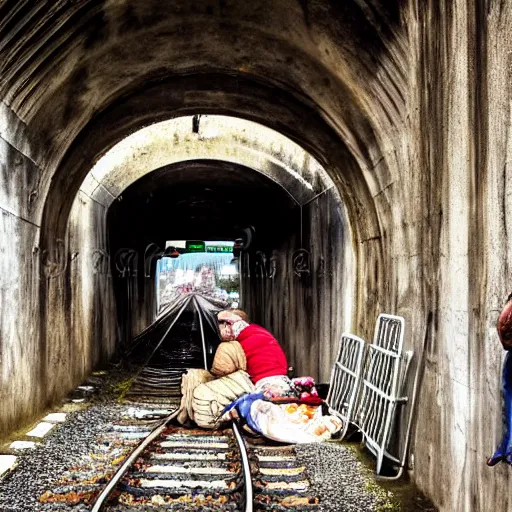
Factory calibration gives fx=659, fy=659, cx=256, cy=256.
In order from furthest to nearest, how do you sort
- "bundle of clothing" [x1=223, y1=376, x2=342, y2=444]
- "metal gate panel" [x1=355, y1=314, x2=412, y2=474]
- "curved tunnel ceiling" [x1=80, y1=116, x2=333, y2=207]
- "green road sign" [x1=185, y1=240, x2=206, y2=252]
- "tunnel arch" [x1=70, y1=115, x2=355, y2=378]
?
"green road sign" [x1=185, y1=240, x2=206, y2=252] → "curved tunnel ceiling" [x1=80, y1=116, x2=333, y2=207] → "tunnel arch" [x1=70, y1=115, x2=355, y2=378] → "bundle of clothing" [x1=223, y1=376, x2=342, y2=444] → "metal gate panel" [x1=355, y1=314, x2=412, y2=474]

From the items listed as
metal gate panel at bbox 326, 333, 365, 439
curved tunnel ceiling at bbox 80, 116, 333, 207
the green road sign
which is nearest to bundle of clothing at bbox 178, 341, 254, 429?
metal gate panel at bbox 326, 333, 365, 439

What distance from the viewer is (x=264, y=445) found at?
690 centimetres

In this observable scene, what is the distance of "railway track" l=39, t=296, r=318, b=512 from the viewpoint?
4.93 m

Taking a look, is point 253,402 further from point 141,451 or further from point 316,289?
point 316,289

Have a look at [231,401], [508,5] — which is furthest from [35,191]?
[508,5]

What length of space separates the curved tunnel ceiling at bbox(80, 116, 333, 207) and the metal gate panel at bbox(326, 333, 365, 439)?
12.0 feet

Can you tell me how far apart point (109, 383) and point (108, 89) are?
5.61 meters

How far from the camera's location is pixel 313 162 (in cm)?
1096

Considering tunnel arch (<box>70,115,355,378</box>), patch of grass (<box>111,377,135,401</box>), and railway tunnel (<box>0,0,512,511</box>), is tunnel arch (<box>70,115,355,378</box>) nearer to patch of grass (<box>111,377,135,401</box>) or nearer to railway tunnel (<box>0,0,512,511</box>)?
railway tunnel (<box>0,0,512,511</box>)

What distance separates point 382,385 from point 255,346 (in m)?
2.25

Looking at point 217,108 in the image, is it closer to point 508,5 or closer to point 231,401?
point 231,401

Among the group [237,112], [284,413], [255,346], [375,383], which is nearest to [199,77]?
[237,112]

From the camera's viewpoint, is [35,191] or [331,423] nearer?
[331,423]

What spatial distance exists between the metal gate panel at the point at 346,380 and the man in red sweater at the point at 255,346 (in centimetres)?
67
